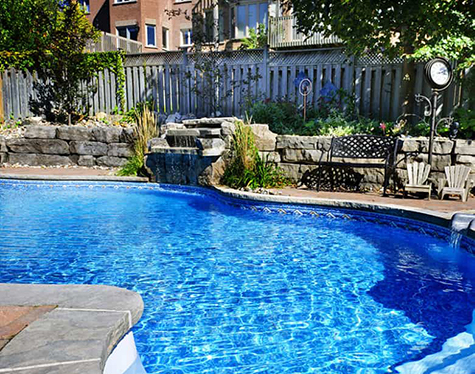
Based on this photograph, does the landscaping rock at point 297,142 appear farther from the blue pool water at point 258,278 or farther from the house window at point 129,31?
the house window at point 129,31

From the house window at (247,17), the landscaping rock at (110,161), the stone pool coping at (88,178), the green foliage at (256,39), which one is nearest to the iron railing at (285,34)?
the green foliage at (256,39)

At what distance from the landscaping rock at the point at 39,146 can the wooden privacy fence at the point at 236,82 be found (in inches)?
75.6

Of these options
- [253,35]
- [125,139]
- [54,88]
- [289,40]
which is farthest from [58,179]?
[253,35]

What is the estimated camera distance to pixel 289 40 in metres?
15.6

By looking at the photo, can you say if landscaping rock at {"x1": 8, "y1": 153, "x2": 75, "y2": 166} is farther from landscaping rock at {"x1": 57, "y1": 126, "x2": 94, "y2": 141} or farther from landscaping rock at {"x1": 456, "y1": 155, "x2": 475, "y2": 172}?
landscaping rock at {"x1": 456, "y1": 155, "x2": 475, "y2": 172}

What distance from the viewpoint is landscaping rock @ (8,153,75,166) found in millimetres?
9688

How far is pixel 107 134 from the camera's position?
929cm

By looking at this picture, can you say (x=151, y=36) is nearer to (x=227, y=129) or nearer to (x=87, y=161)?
(x=87, y=161)

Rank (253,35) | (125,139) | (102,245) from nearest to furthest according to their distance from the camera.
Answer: (102,245), (125,139), (253,35)

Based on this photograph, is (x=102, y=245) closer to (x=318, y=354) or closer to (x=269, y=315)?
(x=269, y=315)

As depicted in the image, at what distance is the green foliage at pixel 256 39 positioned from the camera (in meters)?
17.0

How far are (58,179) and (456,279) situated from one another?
6.96 meters

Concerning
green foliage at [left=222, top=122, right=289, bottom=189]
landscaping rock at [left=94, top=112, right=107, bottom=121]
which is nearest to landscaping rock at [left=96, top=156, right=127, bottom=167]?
landscaping rock at [left=94, top=112, right=107, bottom=121]

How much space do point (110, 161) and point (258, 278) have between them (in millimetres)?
6606
